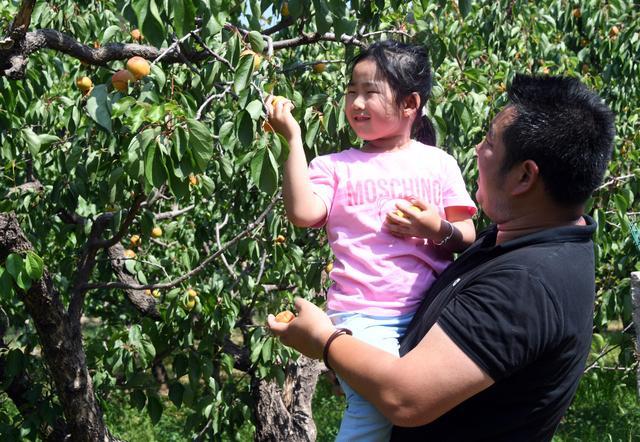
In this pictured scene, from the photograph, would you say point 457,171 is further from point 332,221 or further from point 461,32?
point 461,32

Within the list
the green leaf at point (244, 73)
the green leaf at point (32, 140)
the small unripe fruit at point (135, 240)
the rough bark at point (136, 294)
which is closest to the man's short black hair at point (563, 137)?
the green leaf at point (244, 73)

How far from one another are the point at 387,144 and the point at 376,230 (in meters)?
0.23

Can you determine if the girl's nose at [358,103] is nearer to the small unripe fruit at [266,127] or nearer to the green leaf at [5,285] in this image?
the small unripe fruit at [266,127]

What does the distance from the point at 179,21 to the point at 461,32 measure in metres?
2.61

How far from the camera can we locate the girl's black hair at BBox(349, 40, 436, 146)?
182cm

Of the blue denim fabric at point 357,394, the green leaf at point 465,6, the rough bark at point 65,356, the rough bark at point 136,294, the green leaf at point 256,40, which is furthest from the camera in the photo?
the rough bark at point 136,294

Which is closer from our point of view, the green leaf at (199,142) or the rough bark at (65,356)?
the green leaf at (199,142)

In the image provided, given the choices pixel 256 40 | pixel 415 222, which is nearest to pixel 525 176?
pixel 415 222

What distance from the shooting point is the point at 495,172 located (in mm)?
1394

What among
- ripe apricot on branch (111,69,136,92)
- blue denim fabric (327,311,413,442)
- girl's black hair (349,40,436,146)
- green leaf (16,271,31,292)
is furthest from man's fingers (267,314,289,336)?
green leaf (16,271,31,292)

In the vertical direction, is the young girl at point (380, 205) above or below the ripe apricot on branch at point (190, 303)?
above

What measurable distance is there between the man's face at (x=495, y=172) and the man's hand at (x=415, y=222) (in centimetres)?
23

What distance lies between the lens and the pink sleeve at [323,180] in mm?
1734

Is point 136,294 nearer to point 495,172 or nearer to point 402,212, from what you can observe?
point 402,212
